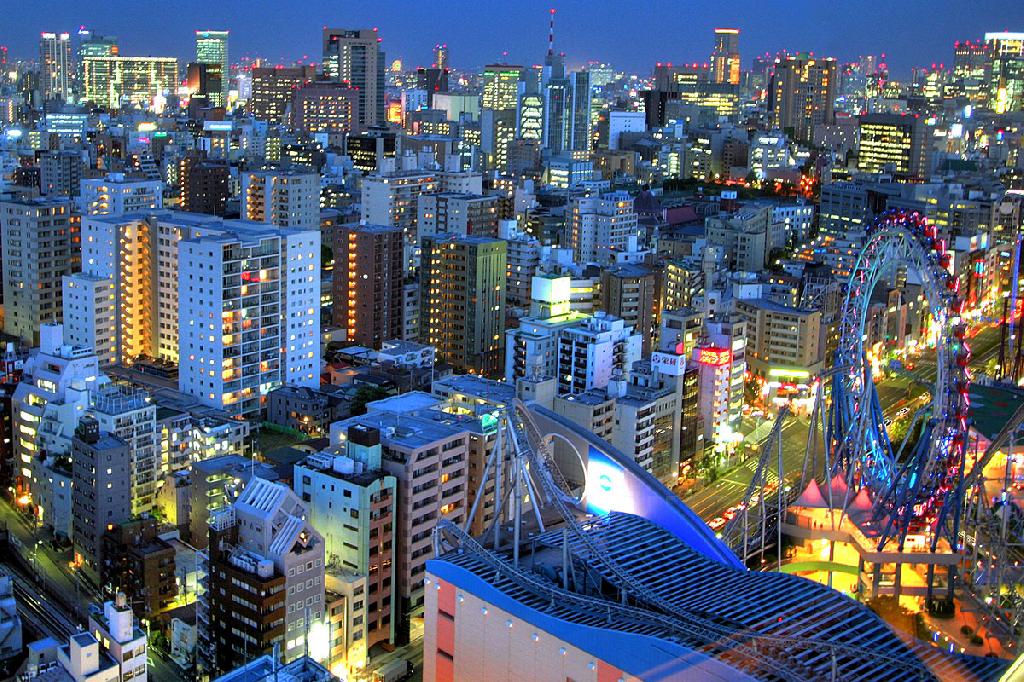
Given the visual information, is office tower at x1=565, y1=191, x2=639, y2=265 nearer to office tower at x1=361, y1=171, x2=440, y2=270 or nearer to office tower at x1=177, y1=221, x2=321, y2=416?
office tower at x1=361, y1=171, x2=440, y2=270

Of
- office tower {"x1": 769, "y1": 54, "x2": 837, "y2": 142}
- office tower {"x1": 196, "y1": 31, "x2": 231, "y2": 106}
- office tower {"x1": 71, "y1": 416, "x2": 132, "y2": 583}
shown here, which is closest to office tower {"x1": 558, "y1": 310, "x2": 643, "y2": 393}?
office tower {"x1": 71, "y1": 416, "x2": 132, "y2": 583}

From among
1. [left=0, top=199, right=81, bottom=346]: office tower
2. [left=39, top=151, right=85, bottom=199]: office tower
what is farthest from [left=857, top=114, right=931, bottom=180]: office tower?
[left=0, top=199, right=81, bottom=346]: office tower

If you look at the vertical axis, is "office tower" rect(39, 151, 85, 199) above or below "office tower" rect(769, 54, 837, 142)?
below

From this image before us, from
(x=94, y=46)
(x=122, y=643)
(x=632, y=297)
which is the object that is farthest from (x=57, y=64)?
(x=122, y=643)

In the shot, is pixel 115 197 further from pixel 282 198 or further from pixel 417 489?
pixel 417 489

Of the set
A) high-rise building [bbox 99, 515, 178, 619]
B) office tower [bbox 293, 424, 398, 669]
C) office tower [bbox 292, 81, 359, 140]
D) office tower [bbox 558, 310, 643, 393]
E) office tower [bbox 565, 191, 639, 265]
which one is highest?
office tower [bbox 292, 81, 359, 140]

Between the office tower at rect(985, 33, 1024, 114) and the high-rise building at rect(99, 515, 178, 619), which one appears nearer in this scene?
the high-rise building at rect(99, 515, 178, 619)

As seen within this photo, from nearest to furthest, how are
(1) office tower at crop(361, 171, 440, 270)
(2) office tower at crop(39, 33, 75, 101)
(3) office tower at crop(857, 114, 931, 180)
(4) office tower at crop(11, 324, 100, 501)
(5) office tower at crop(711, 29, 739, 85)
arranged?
(4) office tower at crop(11, 324, 100, 501)
(1) office tower at crop(361, 171, 440, 270)
(3) office tower at crop(857, 114, 931, 180)
(2) office tower at crop(39, 33, 75, 101)
(5) office tower at crop(711, 29, 739, 85)

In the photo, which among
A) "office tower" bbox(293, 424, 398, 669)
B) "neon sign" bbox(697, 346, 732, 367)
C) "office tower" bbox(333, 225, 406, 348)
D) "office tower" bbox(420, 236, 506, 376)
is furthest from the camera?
"office tower" bbox(333, 225, 406, 348)
